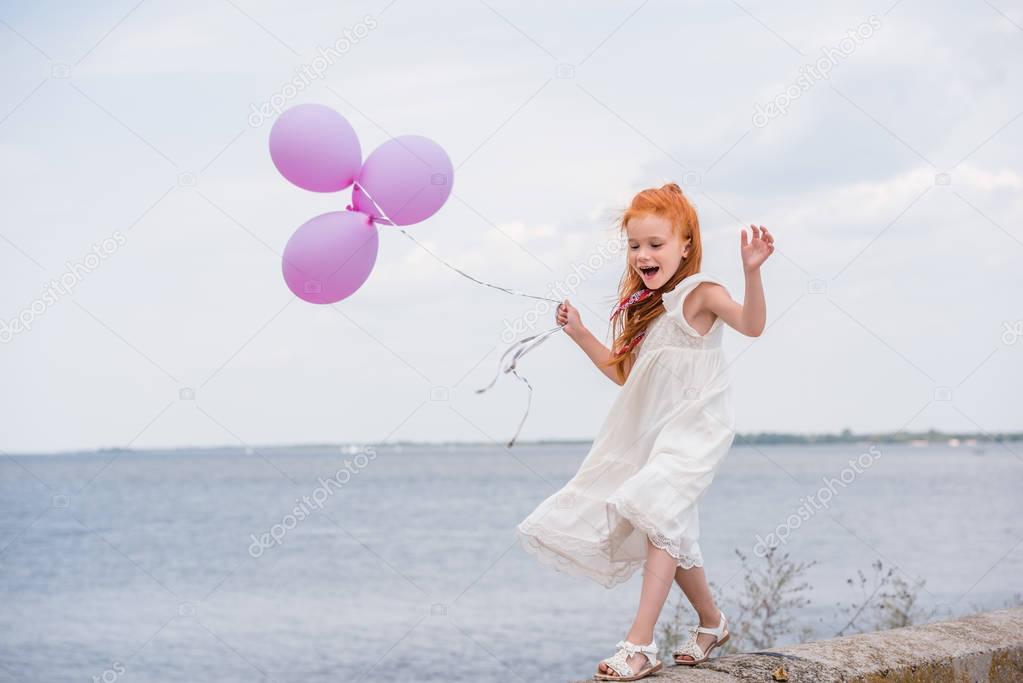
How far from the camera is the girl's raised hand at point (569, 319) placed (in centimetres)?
347

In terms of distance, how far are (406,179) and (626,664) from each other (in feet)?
5.56

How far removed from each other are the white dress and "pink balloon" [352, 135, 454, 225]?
2.86 ft

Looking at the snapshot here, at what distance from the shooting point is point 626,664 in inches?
108

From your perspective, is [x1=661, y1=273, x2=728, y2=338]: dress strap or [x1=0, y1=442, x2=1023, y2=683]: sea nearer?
[x1=661, y1=273, x2=728, y2=338]: dress strap

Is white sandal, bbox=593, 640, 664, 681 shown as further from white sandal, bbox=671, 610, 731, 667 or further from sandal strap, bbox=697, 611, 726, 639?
sandal strap, bbox=697, 611, 726, 639

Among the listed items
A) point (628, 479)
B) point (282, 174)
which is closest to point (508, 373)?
point (628, 479)

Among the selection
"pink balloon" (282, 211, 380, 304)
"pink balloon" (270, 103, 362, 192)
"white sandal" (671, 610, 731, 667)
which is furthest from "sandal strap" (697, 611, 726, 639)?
"pink balloon" (270, 103, 362, 192)

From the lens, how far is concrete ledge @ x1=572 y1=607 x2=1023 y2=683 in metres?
2.64

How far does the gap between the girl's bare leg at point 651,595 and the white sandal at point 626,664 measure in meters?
0.01

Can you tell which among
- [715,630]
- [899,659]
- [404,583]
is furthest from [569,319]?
[404,583]

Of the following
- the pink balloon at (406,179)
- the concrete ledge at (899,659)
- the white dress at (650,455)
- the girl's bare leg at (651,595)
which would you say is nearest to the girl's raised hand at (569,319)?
the white dress at (650,455)

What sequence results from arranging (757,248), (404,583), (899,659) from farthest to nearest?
(404,583)
(757,248)
(899,659)

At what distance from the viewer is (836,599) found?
12906 mm

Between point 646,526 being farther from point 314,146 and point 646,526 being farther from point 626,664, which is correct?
point 314,146
